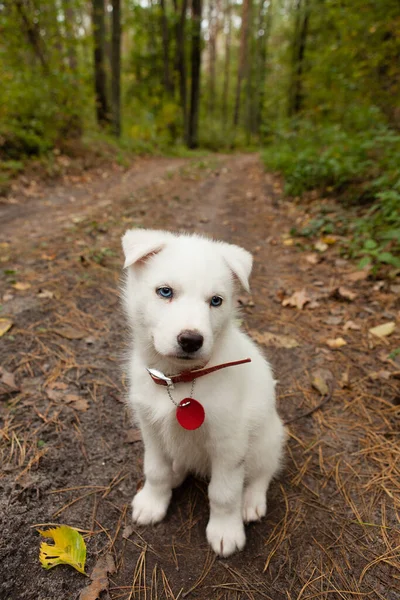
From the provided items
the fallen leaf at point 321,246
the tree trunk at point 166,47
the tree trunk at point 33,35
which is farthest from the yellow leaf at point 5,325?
the tree trunk at point 166,47

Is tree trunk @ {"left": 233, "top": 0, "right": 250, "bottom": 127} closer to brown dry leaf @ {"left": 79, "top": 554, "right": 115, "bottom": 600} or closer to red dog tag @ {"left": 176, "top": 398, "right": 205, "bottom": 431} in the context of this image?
red dog tag @ {"left": 176, "top": 398, "right": 205, "bottom": 431}

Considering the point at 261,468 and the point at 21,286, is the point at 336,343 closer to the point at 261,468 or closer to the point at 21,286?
the point at 261,468

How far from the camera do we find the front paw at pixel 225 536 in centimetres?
182

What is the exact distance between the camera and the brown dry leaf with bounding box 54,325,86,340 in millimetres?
3014

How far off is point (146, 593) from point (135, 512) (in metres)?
0.39

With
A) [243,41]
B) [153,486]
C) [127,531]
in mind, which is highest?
[243,41]

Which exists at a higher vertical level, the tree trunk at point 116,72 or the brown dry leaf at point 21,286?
the tree trunk at point 116,72

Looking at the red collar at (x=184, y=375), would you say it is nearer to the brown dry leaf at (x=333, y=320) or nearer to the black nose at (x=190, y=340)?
the black nose at (x=190, y=340)

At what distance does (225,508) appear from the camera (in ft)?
6.07

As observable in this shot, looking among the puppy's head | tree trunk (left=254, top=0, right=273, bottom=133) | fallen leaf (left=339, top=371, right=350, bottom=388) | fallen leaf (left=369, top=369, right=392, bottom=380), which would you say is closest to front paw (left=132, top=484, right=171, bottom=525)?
the puppy's head

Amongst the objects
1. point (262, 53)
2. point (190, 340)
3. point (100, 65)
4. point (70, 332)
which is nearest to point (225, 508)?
point (190, 340)

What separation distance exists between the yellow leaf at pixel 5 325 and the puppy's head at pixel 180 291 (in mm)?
1527

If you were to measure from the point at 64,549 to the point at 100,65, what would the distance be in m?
14.9

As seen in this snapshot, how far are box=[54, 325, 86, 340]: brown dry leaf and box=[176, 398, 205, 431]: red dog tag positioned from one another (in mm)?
1685
